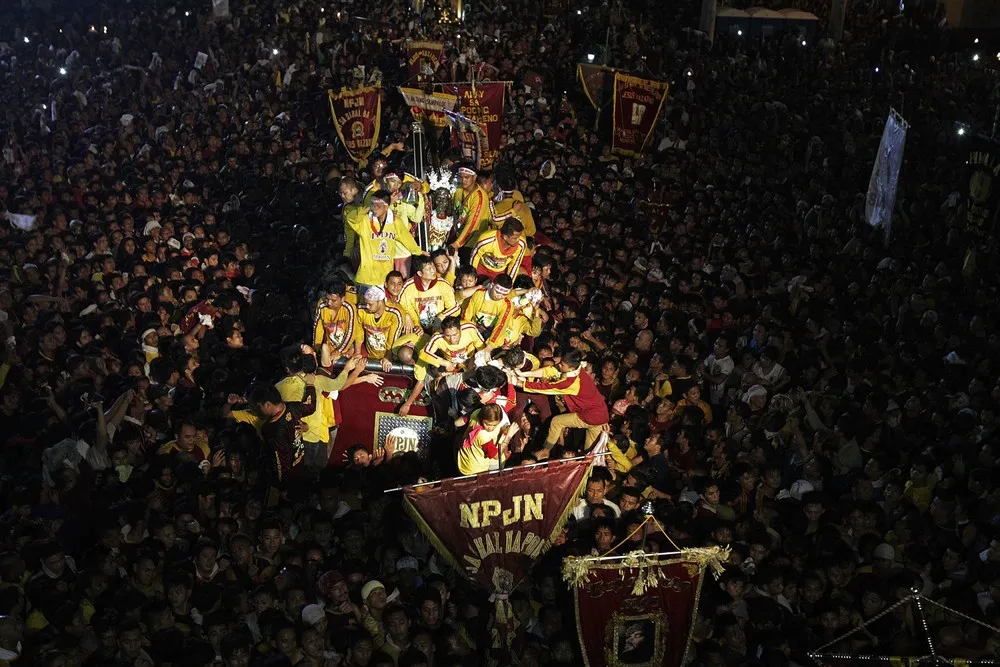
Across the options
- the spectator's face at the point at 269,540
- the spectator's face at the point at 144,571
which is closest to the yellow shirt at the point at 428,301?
the spectator's face at the point at 269,540

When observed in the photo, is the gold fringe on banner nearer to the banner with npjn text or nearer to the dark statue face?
the banner with npjn text

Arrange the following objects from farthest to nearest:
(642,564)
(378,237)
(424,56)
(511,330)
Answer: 1. (424,56)
2. (378,237)
3. (511,330)
4. (642,564)

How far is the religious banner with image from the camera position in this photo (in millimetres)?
5430

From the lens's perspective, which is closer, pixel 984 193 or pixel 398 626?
pixel 398 626

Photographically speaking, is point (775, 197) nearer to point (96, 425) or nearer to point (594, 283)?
point (594, 283)

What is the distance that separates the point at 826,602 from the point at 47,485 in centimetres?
556

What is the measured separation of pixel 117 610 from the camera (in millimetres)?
5352

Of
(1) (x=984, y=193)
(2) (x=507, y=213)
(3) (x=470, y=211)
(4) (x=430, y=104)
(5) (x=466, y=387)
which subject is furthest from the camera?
(4) (x=430, y=104)

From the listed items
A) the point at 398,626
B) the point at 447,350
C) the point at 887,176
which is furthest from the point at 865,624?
the point at 887,176

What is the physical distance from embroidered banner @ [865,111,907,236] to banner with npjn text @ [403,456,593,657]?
737cm

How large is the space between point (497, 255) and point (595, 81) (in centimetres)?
943

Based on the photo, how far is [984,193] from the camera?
33.9 feet

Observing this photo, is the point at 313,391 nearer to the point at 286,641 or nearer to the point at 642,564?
the point at 286,641

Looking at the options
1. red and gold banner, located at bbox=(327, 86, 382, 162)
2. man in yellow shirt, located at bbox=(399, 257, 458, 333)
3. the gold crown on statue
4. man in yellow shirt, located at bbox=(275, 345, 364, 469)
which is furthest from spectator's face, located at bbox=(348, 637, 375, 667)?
red and gold banner, located at bbox=(327, 86, 382, 162)
